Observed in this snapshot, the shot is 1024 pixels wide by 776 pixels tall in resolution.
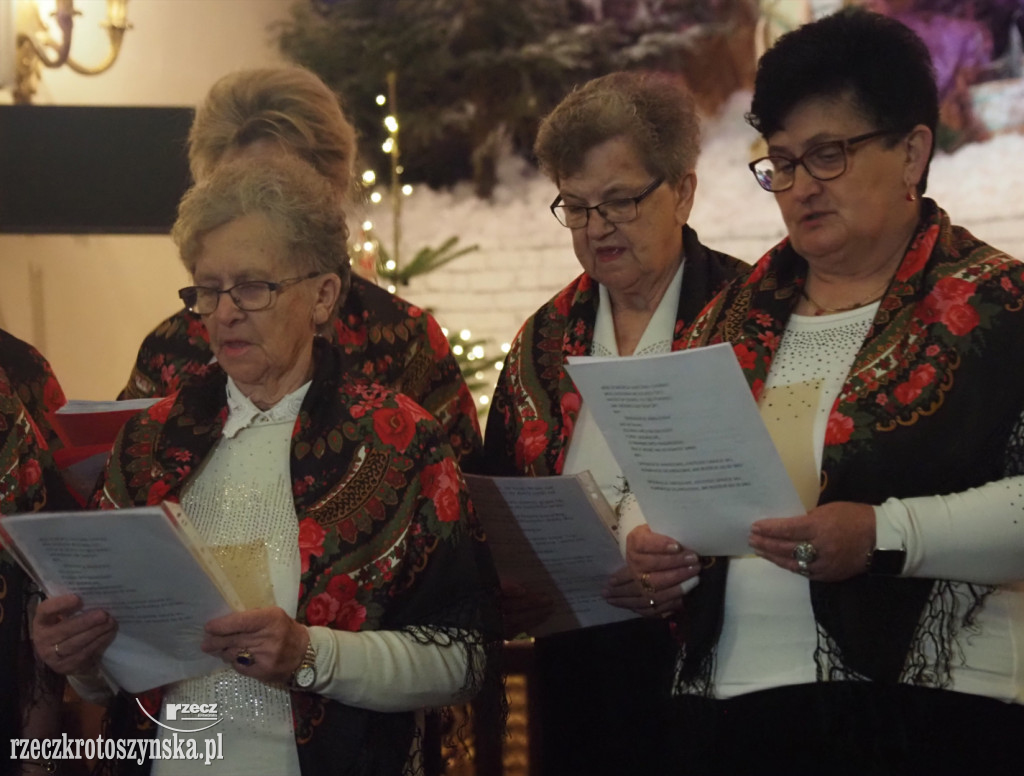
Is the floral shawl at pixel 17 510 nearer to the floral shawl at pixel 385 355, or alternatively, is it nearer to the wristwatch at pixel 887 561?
the floral shawl at pixel 385 355

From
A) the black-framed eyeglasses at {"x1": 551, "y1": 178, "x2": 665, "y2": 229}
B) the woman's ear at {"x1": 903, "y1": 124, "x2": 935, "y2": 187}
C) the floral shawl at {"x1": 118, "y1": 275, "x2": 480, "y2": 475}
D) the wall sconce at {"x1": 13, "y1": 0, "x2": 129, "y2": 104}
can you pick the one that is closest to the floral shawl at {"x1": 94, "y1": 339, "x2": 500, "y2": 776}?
the floral shawl at {"x1": 118, "y1": 275, "x2": 480, "y2": 475}

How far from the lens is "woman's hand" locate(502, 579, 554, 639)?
219 centimetres

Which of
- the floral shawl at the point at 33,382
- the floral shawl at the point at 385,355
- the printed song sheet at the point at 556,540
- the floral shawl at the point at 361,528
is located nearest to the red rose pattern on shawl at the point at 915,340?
the printed song sheet at the point at 556,540

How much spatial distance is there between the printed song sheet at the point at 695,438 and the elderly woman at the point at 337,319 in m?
0.89

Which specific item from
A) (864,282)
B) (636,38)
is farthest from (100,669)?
(636,38)

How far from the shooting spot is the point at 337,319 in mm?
2453

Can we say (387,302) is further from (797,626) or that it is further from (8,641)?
(797,626)

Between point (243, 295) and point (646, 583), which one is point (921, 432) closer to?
point (646, 583)

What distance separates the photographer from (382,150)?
5918 mm

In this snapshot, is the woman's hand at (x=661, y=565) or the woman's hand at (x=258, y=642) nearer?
the woman's hand at (x=258, y=642)

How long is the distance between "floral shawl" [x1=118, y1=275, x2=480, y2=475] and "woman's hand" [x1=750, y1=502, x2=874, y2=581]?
103 centimetres

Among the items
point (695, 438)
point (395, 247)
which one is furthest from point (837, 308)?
point (395, 247)

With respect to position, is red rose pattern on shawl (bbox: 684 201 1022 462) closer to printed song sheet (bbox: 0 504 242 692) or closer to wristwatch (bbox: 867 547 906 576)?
wristwatch (bbox: 867 547 906 576)

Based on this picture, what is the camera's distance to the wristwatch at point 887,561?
1581 mm
